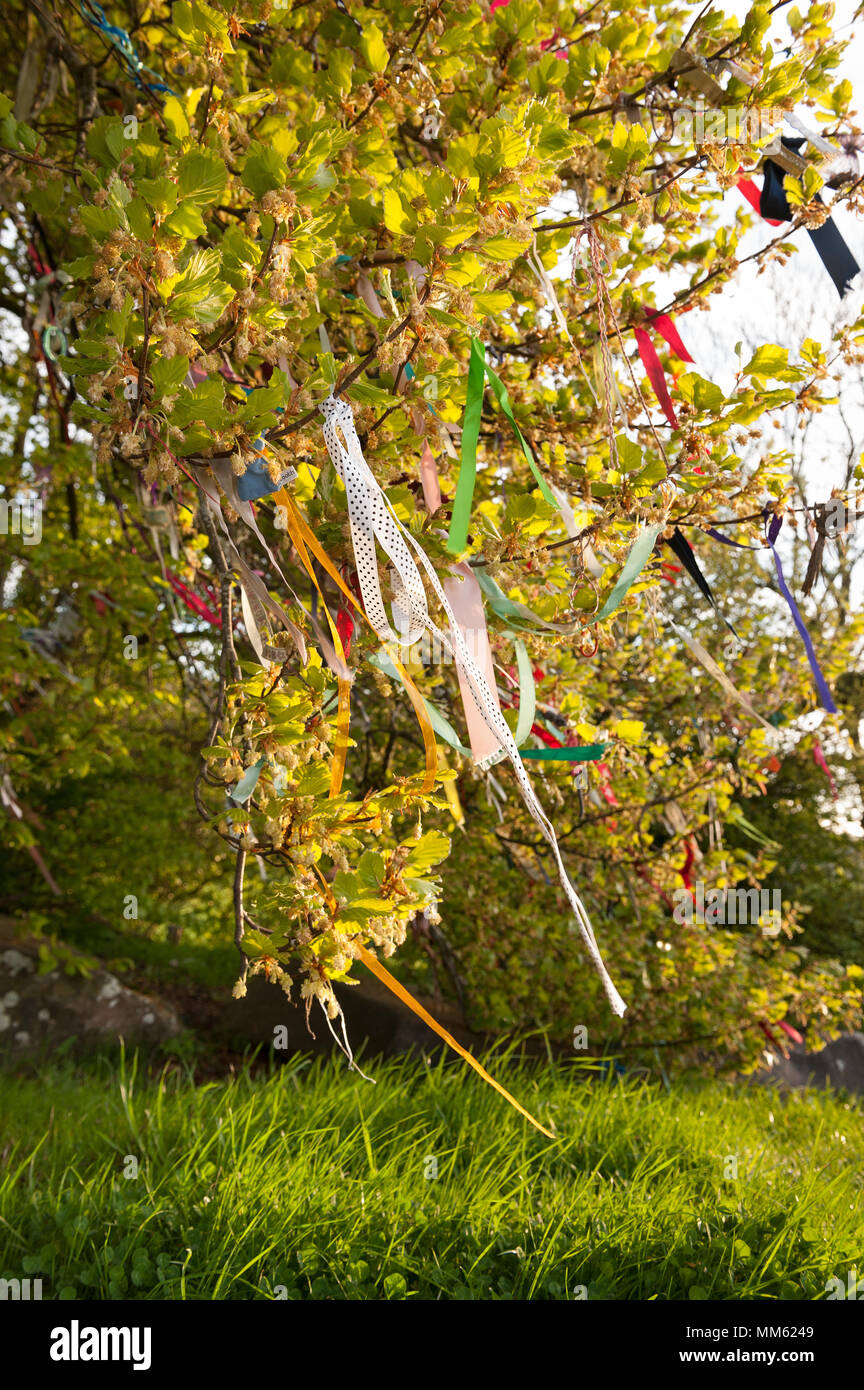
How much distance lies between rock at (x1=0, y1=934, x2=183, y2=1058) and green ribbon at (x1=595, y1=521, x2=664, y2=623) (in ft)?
17.0

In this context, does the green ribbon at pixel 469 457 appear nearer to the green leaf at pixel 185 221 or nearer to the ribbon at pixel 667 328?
the green leaf at pixel 185 221

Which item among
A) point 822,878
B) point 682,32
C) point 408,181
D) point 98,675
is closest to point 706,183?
point 682,32

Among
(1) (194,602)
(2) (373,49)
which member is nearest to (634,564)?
(2) (373,49)

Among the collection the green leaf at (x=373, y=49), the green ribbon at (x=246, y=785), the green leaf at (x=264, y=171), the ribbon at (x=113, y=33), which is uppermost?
the ribbon at (x=113, y=33)

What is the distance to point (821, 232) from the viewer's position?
6.05ft

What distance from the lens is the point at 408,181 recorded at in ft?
4.29

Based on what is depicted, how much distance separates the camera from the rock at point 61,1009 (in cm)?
536

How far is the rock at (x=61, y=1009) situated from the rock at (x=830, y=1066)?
13.6ft

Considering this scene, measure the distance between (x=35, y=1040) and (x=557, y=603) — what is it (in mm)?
5033

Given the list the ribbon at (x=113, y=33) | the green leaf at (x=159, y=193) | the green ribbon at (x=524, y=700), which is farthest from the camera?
the ribbon at (x=113, y=33)

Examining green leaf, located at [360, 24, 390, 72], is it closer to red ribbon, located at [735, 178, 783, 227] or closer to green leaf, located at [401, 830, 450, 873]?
red ribbon, located at [735, 178, 783, 227]

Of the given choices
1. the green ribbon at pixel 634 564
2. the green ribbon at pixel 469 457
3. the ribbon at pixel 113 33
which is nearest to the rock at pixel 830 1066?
the green ribbon at pixel 634 564

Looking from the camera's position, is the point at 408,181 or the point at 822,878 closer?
the point at 408,181
